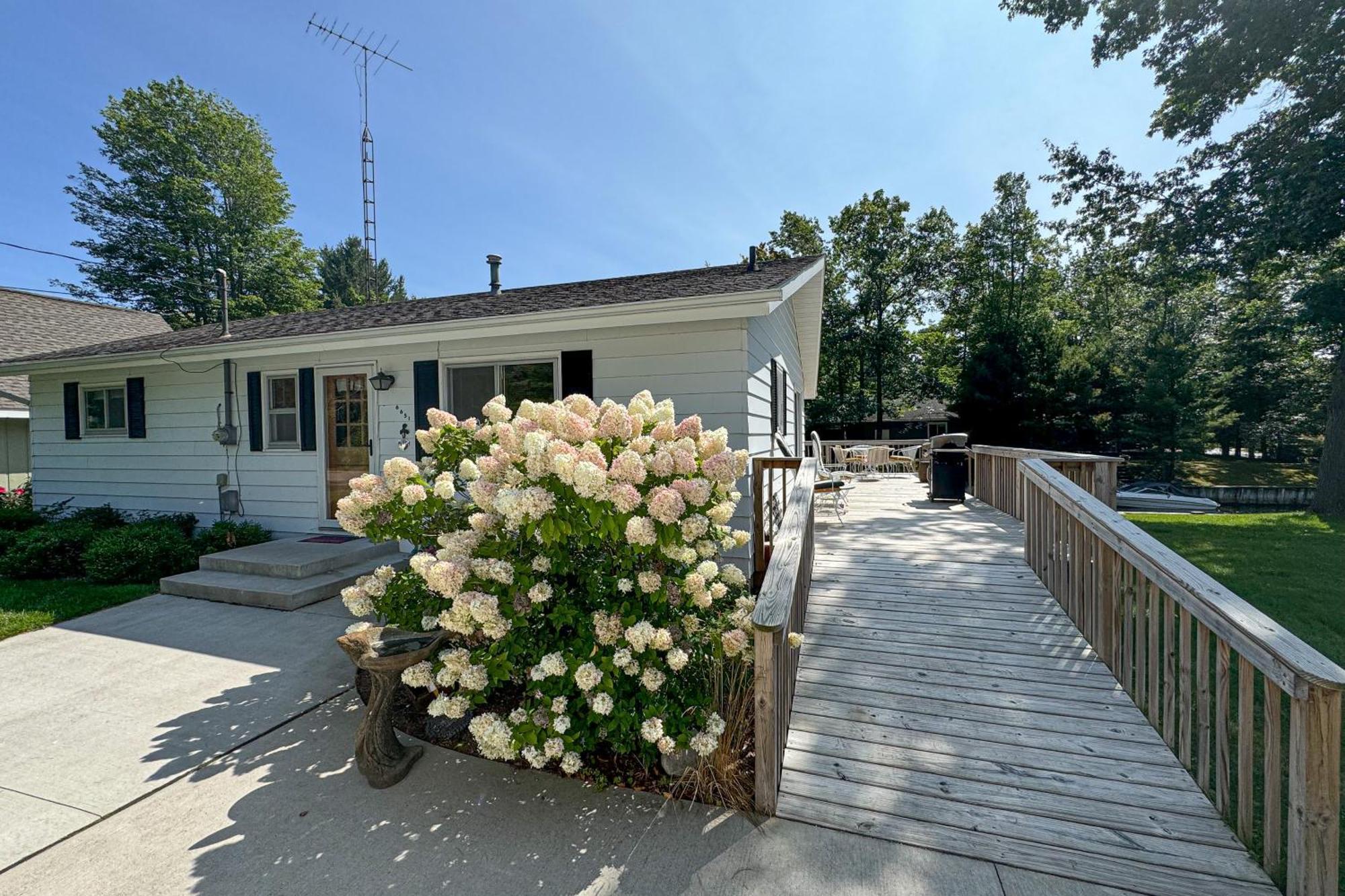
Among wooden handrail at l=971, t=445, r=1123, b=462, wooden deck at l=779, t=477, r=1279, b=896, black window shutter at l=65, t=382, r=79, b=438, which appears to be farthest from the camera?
black window shutter at l=65, t=382, r=79, b=438

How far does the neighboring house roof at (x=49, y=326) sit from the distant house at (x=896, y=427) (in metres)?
22.7

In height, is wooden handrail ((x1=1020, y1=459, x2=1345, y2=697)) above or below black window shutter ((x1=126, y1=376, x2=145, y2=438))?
below

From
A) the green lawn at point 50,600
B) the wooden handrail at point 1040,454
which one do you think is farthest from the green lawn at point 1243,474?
the green lawn at point 50,600

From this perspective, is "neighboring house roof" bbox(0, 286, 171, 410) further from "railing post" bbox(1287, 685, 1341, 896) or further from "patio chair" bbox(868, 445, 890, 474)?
"patio chair" bbox(868, 445, 890, 474)

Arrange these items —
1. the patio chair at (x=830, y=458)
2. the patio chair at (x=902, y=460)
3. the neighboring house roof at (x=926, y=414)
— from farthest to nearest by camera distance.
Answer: the neighboring house roof at (x=926, y=414) → the patio chair at (x=902, y=460) → the patio chair at (x=830, y=458)

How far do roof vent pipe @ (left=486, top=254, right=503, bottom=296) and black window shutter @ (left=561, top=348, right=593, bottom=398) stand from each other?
374 centimetres

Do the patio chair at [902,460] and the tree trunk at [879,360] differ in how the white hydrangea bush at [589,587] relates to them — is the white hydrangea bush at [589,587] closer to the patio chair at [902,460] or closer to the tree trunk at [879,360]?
the patio chair at [902,460]

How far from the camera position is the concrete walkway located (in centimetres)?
194

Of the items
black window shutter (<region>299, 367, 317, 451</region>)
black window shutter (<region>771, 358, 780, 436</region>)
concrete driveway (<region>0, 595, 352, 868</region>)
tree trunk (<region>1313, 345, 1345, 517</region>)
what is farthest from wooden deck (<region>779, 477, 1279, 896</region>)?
tree trunk (<region>1313, 345, 1345, 517</region>)

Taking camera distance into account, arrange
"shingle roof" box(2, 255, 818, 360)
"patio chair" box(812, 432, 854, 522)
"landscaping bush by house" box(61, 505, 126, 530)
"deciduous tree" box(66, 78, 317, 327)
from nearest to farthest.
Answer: "shingle roof" box(2, 255, 818, 360) → "patio chair" box(812, 432, 854, 522) → "landscaping bush by house" box(61, 505, 126, 530) → "deciduous tree" box(66, 78, 317, 327)

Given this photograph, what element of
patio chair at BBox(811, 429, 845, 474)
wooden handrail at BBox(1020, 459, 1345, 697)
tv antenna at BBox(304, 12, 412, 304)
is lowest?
wooden handrail at BBox(1020, 459, 1345, 697)

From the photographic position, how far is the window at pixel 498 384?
5.82 meters

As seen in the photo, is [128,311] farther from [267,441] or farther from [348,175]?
[267,441]

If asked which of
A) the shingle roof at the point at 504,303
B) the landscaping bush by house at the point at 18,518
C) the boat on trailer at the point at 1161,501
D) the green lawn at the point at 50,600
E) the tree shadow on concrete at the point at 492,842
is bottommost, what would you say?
the boat on trailer at the point at 1161,501
